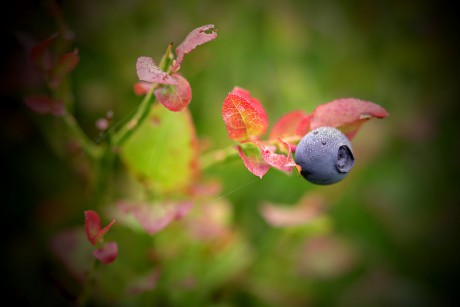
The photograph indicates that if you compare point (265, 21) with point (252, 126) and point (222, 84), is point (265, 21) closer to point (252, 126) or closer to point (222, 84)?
point (222, 84)

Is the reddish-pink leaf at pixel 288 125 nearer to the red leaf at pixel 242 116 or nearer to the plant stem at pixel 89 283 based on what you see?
the red leaf at pixel 242 116

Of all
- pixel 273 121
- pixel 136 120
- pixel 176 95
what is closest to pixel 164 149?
pixel 136 120

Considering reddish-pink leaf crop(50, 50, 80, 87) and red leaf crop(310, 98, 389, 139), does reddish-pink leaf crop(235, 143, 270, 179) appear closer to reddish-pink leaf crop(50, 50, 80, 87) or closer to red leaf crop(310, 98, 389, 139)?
red leaf crop(310, 98, 389, 139)

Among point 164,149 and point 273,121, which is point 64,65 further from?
point 273,121

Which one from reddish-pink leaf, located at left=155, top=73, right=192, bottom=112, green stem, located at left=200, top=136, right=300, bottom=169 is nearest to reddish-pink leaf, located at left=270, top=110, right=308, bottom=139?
green stem, located at left=200, top=136, right=300, bottom=169

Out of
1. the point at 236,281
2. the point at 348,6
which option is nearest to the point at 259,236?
the point at 236,281

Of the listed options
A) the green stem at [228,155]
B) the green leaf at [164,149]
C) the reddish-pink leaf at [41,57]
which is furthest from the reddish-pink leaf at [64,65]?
the green stem at [228,155]
